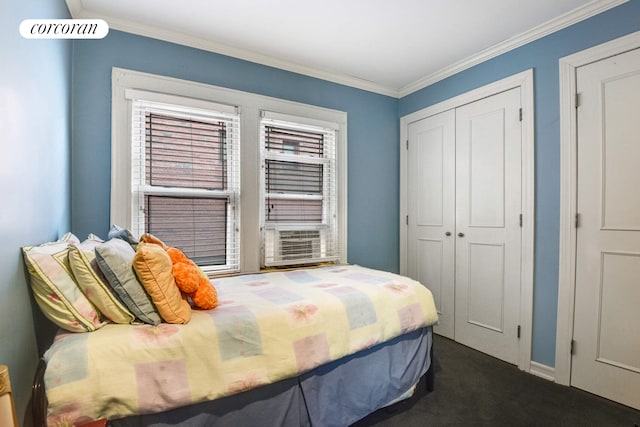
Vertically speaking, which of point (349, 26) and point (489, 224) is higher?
point (349, 26)

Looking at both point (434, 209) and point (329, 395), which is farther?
point (434, 209)

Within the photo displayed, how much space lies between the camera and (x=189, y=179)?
2.60 meters

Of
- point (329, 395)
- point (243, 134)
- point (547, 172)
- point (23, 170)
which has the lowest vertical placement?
point (329, 395)

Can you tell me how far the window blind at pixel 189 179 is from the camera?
244cm

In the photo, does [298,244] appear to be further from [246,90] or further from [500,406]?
[500,406]

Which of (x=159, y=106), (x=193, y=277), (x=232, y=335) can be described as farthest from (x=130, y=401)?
(x=159, y=106)

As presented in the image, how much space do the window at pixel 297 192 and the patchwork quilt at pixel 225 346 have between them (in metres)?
0.85

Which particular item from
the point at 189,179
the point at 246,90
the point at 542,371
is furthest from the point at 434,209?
the point at 189,179

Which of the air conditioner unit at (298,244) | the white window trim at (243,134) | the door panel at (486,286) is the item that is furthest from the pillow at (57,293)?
the door panel at (486,286)

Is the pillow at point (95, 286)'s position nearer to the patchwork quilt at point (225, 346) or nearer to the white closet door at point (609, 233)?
the patchwork quilt at point (225, 346)

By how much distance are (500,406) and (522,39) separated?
2746 millimetres

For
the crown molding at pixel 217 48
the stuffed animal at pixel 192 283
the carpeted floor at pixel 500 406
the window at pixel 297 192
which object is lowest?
the carpeted floor at pixel 500 406

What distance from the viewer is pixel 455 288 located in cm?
310

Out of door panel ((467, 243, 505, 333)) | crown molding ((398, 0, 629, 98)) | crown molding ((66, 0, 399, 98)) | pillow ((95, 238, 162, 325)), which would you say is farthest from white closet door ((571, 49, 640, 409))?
pillow ((95, 238, 162, 325))
